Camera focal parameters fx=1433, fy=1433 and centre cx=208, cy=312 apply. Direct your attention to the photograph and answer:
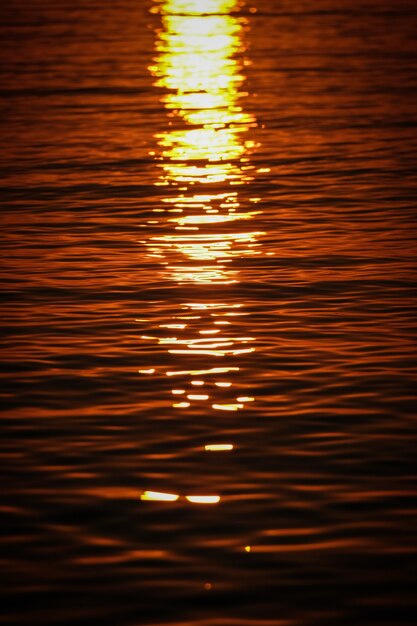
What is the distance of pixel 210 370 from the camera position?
37.0ft

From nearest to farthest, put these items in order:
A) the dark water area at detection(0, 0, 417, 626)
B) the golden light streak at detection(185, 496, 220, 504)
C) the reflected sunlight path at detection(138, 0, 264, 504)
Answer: the dark water area at detection(0, 0, 417, 626)
the golden light streak at detection(185, 496, 220, 504)
the reflected sunlight path at detection(138, 0, 264, 504)

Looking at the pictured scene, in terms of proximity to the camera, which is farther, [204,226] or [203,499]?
[204,226]

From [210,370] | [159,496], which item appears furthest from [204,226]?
[159,496]

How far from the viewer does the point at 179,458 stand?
364 inches

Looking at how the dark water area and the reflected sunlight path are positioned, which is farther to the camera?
the reflected sunlight path

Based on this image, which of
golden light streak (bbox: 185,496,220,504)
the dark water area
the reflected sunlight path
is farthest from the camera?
the reflected sunlight path

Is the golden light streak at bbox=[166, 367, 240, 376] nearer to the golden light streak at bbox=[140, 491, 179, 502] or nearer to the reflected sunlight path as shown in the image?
the reflected sunlight path

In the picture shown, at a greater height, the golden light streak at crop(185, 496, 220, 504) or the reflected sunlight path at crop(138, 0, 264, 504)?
the reflected sunlight path at crop(138, 0, 264, 504)

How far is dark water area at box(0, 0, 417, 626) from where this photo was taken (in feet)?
24.6

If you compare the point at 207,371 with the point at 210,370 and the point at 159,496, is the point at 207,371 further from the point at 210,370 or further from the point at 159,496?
the point at 159,496

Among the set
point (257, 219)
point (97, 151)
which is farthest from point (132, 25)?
point (257, 219)

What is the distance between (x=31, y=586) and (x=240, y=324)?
18.0 feet

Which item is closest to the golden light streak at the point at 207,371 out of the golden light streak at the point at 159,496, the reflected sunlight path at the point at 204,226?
the reflected sunlight path at the point at 204,226

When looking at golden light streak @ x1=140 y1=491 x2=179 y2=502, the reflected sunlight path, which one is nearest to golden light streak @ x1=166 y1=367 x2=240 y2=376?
the reflected sunlight path
